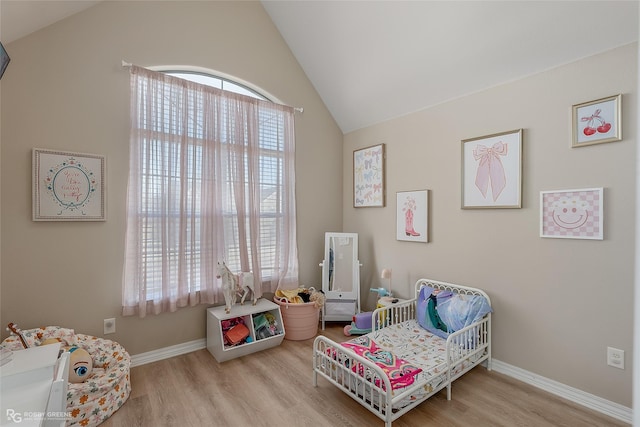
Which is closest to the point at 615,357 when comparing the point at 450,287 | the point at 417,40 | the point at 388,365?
the point at 450,287

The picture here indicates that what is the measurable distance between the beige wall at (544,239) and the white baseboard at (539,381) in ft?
0.14

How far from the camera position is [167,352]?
8.92 feet

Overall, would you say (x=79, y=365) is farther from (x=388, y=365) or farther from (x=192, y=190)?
(x=388, y=365)

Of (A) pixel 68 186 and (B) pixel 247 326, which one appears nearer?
(A) pixel 68 186

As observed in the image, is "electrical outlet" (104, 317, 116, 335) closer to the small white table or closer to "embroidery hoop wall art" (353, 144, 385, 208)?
the small white table

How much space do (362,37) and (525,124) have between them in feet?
5.49

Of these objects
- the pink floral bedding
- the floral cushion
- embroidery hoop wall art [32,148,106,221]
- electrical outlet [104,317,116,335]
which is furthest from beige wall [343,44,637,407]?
embroidery hoop wall art [32,148,106,221]

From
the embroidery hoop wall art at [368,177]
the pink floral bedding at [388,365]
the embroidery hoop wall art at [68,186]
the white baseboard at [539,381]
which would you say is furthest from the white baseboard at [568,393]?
the embroidery hoop wall art at [68,186]

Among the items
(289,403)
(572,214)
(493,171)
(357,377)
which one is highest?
(493,171)

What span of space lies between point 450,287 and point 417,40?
2.25 meters

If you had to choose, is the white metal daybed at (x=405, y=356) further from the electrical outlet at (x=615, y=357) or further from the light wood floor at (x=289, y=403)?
the electrical outlet at (x=615, y=357)

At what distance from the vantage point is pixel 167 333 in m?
2.74

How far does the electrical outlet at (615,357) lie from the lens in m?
1.90

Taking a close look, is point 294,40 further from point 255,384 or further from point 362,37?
point 255,384
